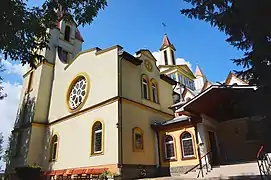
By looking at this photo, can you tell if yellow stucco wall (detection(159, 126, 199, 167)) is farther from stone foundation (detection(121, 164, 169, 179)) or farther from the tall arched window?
the tall arched window

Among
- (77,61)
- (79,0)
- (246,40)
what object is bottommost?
(246,40)

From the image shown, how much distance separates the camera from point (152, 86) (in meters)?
19.4

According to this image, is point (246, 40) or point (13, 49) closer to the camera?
point (13, 49)

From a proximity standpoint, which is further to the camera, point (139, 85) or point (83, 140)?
point (139, 85)

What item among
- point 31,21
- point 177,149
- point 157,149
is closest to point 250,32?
point 31,21

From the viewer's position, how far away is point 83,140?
1577cm

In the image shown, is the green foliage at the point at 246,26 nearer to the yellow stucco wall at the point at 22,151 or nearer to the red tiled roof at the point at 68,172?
the red tiled roof at the point at 68,172

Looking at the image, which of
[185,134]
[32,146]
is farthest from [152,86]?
[32,146]

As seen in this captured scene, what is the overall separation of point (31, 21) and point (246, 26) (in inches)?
260

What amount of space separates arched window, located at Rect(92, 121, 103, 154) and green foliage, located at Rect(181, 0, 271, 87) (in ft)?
33.1

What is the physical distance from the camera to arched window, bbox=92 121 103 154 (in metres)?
14.9

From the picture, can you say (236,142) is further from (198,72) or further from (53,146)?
(198,72)

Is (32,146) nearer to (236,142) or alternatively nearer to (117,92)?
(117,92)

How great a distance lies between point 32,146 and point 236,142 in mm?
16592
